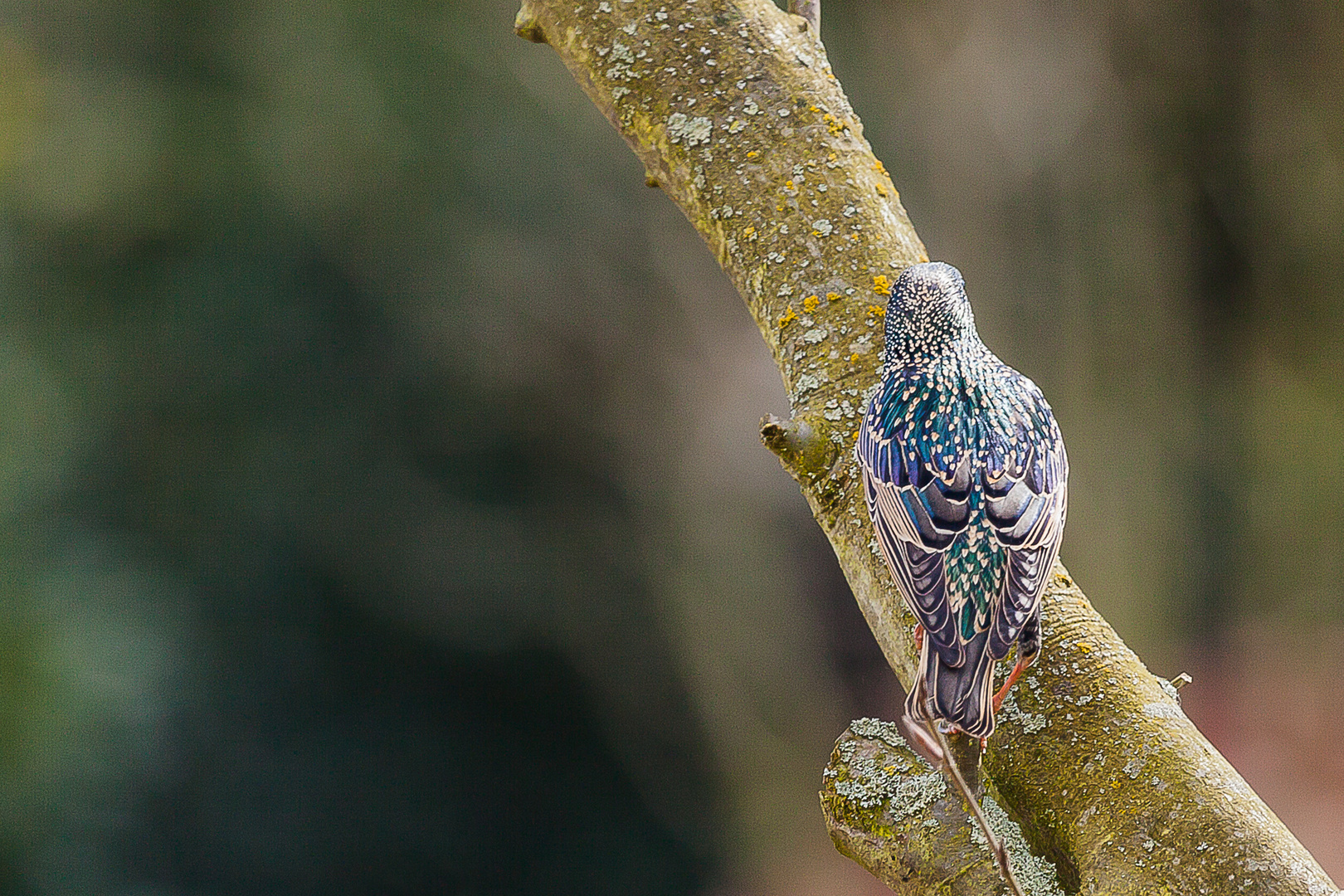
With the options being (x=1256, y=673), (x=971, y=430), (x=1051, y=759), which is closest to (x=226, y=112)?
(x=971, y=430)

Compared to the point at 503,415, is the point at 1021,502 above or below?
below

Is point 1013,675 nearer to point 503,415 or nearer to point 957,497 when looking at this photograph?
point 957,497

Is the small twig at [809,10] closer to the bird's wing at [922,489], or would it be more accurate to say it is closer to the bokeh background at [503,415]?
the bird's wing at [922,489]

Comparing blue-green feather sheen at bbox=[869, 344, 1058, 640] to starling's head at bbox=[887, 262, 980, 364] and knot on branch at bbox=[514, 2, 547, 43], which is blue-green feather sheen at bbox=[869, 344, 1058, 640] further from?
knot on branch at bbox=[514, 2, 547, 43]

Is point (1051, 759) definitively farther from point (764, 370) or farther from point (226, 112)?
point (226, 112)

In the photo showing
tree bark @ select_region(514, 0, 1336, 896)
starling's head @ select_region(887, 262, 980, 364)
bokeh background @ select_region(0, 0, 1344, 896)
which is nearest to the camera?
tree bark @ select_region(514, 0, 1336, 896)

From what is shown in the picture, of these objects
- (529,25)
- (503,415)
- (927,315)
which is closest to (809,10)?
(529,25)

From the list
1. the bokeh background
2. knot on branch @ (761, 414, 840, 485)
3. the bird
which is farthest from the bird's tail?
the bokeh background
